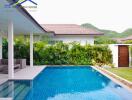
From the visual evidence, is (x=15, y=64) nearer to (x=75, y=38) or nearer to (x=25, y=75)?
(x=25, y=75)

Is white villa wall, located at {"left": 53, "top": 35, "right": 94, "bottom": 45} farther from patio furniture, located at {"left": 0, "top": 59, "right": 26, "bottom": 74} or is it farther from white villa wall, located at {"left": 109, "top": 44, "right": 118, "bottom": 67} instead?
patio furniture, located at {"left": 0, "top": 59, "right": 26, "bottom": 74}

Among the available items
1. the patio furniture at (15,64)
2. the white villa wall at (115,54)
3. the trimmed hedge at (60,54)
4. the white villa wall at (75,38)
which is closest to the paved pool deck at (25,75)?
the patio furniture at (15,64)

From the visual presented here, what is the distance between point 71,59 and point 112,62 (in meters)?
3.73

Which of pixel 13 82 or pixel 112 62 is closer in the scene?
pixel 13 82

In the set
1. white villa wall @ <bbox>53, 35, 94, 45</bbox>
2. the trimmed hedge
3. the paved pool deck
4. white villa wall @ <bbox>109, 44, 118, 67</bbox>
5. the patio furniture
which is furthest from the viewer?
white villa wall @ <bbox>53, 35, 94, 45</bbox>

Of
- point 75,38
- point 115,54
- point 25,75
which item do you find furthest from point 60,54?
point 25,75

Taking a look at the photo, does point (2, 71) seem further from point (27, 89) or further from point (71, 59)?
point (71, 59)

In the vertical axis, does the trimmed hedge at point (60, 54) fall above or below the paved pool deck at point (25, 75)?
above

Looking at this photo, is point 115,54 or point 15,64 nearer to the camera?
point 15,64

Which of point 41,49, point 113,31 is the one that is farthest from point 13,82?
point 113,31

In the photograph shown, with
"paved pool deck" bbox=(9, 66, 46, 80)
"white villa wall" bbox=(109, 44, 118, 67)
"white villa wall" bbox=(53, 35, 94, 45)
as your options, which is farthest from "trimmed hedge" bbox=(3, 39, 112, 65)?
"paved pool deck" bbox=(9, 66, 46, 80)

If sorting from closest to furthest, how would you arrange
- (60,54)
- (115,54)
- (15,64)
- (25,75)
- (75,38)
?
(25,75) < (15,64) < (115,54) < (60,54) < (75,38)

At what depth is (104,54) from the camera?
76.9ft

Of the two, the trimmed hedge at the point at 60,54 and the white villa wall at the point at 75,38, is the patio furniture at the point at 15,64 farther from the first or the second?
the white villa wall at the point at 75,38
